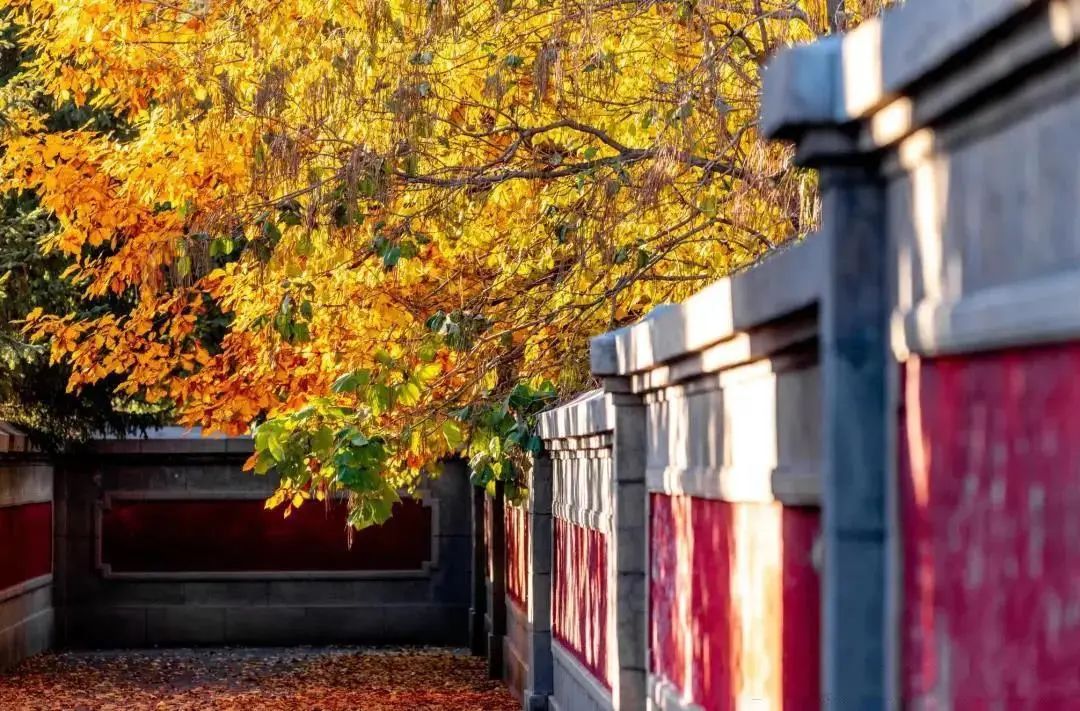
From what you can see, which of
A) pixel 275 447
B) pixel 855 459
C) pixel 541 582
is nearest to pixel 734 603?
pixel 855 459

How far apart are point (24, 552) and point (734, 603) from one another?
17.3m

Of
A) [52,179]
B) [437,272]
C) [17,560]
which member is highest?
[52,179]

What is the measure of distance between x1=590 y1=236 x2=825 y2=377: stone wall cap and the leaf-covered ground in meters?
9.62

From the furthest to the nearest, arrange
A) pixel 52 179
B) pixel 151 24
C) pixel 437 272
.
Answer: pixel 52 179, pixel 437 272, pixel 151 24

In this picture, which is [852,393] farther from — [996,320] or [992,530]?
[996,320]

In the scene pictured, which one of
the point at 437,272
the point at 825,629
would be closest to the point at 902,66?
the point at 825,629

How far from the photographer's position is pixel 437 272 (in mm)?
14445

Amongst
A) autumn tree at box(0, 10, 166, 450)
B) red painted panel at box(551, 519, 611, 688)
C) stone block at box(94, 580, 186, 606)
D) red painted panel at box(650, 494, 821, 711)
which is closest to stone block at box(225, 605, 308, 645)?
stone block at box(94, 580, 186, 606)

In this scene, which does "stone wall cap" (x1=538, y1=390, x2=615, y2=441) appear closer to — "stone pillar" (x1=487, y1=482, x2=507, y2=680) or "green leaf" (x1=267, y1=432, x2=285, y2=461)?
"green leaf" (x1=267, y1=432, x2=285, y2=461)

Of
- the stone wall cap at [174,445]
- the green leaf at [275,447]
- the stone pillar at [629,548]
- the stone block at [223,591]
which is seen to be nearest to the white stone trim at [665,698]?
the stone pillar at [629,548]

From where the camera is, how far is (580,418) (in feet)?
34.8

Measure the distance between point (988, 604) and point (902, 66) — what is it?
0.97 metres

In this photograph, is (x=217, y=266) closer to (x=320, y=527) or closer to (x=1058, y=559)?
(x=320, y=527)

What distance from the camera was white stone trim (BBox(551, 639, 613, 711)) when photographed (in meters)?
9.58
